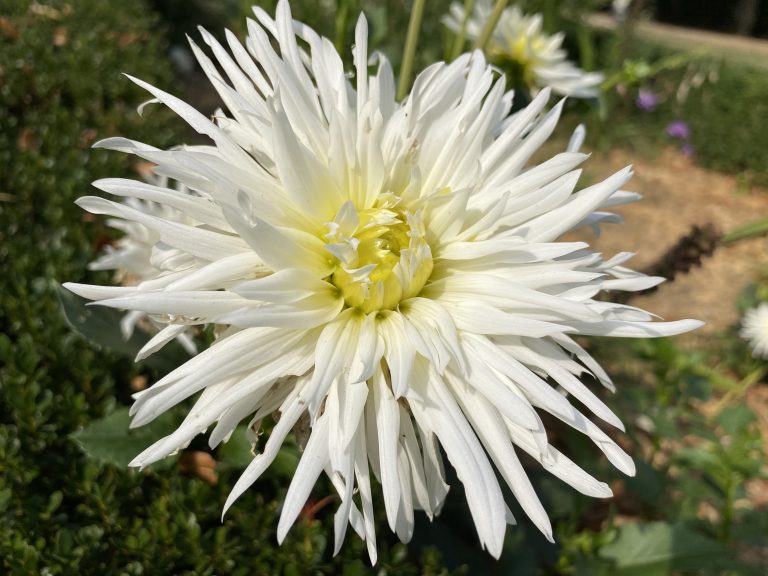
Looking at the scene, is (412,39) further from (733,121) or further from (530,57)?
(733,121)

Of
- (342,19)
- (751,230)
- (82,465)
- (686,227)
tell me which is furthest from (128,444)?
(686,227)

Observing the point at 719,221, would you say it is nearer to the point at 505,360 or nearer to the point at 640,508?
the point at 640,508

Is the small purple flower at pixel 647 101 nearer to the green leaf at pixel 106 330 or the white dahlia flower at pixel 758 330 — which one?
the white dahlia flower at pixel 758 330

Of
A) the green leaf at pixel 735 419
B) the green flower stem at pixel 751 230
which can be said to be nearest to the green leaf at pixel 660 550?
the green leaf at pixel 735 419

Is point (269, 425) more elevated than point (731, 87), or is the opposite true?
point (269, 425)

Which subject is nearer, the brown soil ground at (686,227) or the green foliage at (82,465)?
the green foliage at (82,465)

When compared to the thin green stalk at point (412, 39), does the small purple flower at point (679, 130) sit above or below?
below

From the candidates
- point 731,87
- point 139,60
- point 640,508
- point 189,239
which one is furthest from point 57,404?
point 731,87
